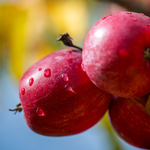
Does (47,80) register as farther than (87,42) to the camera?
Yes

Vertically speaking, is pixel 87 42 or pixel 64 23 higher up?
pixel 87 42

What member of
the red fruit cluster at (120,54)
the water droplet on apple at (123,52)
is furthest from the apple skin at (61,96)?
the water droplet on apple at (123,52)

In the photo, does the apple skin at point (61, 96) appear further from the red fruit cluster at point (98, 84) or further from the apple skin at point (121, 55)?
the apple skin at point (121, 55)

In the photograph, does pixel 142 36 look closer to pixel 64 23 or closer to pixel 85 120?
pixel 85 120

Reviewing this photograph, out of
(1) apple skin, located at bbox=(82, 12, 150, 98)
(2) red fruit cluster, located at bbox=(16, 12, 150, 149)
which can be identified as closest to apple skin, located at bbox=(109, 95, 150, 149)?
(2) red fruit cluster, located at bbox=(16, 12, 150, 149)

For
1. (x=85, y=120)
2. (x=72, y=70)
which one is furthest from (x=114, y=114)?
(x=72, y=70)

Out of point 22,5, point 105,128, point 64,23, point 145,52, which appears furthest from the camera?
point 22,5

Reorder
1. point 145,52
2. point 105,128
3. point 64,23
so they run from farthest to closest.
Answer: point 64,23
point 105,128
point 145,52

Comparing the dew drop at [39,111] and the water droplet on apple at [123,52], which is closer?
the water droplet on apple at [123,52]
